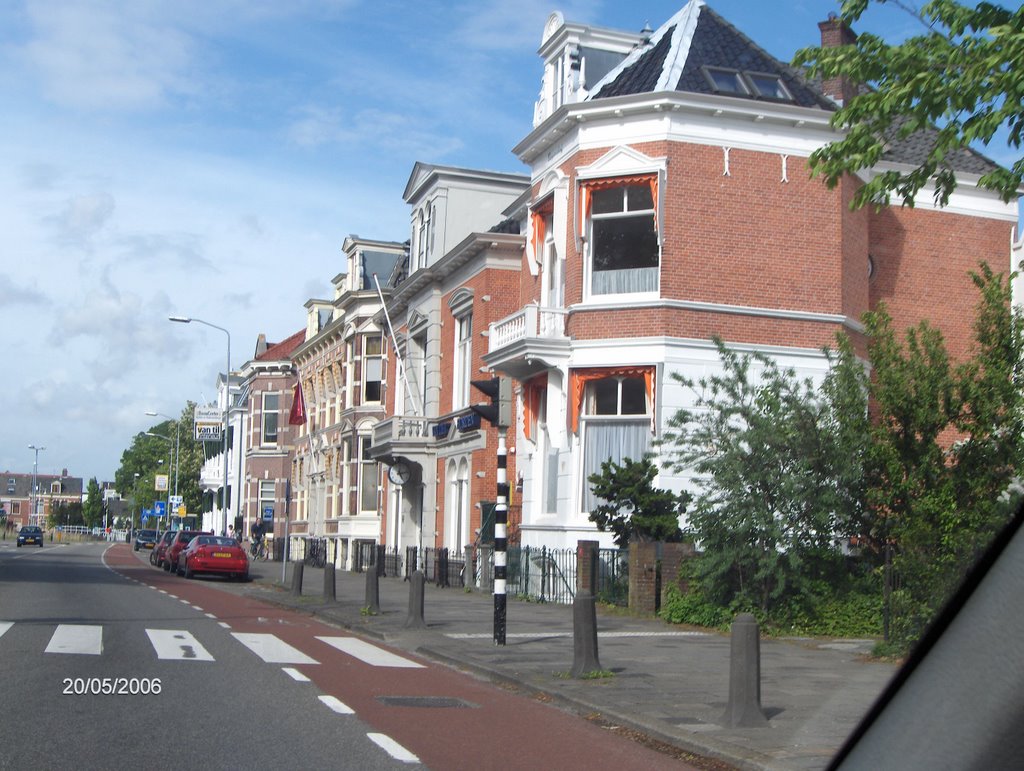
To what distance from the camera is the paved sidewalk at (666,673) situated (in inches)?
336

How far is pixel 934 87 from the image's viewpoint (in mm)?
10445

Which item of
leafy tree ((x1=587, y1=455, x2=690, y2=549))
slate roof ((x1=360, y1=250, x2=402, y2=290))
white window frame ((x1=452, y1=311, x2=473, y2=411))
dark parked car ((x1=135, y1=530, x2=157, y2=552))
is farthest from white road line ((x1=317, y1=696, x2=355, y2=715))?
dark parked car ((x1=135, y1=530, x2=157, y2=552))

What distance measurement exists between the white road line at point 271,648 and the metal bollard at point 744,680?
5781 millimetres

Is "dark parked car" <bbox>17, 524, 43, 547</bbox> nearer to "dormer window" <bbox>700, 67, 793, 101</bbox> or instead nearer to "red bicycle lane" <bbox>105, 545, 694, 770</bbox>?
"dormer window" <bbox>700, 67, 793, 101</bbox>

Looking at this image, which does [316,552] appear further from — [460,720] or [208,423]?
[208,423]

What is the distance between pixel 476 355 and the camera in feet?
108

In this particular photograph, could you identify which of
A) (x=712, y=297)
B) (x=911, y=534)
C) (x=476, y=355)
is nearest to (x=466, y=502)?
(x=476, y=355)

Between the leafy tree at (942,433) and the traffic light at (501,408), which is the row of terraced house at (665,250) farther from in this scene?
the traffic light at (501,408)

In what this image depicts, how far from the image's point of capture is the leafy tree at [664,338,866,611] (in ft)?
54.6

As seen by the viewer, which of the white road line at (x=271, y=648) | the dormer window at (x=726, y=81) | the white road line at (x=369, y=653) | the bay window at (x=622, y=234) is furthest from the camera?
the dormer window at (x=726, y=81)

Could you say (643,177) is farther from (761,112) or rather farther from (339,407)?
(339,407)

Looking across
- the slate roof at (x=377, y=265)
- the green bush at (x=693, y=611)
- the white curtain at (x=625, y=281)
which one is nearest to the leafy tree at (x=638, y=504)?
the green bush at (x=693, y=611)

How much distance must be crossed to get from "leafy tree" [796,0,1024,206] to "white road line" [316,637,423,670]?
23.3 feet

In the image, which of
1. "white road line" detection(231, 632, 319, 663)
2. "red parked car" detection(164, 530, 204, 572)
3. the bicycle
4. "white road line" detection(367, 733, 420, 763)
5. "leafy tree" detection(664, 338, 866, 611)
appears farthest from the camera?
the bicycle
